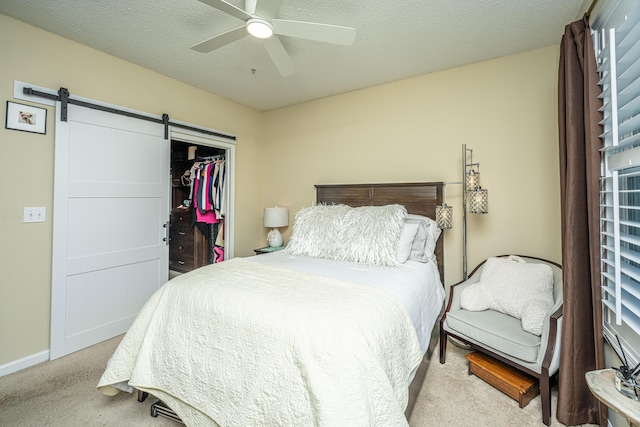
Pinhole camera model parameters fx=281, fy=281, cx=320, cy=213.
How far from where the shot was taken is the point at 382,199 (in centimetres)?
313

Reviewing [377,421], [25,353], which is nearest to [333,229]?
[377,421]

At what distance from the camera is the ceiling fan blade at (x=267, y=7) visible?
A: 1.56 meters

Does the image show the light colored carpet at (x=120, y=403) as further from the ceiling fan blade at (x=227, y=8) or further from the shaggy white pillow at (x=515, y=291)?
the ceiling fan blade at (x=227, y=8)

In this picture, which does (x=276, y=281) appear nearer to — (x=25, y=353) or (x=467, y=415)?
(x=467, y=415)

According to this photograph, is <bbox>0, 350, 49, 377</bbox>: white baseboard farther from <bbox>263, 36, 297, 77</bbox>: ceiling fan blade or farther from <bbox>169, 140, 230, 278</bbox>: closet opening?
<bbox>263, 36, 297, 77</bbox>: ceiling fan blade

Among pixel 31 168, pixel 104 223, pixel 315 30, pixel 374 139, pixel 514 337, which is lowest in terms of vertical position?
pixel 514 337

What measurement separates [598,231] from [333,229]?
1.78 meters

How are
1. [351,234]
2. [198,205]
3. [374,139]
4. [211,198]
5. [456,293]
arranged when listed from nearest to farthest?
1. [456,293]
2. [351,234]
3. [374,139]
4. [211,198]
5. [198,205]

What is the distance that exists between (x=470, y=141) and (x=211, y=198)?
10.9ft

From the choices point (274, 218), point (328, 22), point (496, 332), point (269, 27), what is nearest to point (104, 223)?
point (274, 218)

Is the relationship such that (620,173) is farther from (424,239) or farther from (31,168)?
(31,168)

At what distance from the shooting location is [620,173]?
4.61 feet

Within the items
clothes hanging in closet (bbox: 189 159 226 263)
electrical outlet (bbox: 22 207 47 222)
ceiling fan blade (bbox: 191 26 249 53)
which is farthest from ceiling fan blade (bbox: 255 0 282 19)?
clothes hanging in closet (bbox: 189 159 226 263)

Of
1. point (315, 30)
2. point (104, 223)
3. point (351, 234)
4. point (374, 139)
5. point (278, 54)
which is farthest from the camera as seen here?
point (374, 139)
